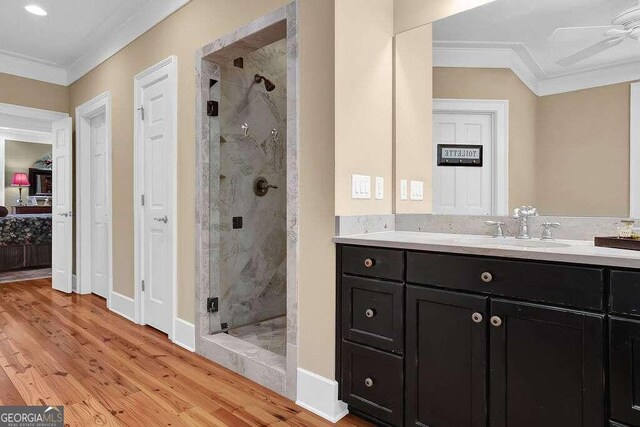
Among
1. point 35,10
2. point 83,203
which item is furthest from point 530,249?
point 83,203

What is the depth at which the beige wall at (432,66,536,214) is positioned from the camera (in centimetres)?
190

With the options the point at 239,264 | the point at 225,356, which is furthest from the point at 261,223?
the point at 225,356

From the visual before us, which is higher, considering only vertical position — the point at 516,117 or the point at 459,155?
the point at 516,117

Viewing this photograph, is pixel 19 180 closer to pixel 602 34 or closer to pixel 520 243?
pixel 520 243

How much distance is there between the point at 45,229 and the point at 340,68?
656cm

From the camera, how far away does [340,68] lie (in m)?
1.98

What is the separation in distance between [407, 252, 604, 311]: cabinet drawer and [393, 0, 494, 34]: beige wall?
1334 millimetres

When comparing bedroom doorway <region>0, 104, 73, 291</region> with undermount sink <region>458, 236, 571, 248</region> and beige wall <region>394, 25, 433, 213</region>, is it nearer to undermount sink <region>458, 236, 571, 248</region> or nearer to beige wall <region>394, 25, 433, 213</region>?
beige wall <region>394, 25, 433, 213</region>

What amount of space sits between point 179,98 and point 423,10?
1.93m

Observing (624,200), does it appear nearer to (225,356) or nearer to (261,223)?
(225,356)

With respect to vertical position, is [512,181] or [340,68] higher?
[340,68]

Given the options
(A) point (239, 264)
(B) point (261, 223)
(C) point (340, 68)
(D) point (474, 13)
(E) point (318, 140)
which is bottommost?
(A) point (239, 264)

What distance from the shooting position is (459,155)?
2170mm

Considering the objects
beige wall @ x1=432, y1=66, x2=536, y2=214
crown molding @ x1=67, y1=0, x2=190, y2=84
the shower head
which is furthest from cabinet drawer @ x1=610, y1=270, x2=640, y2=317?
crown molding @ x1=67, y1=0, x2=190, y2=84
